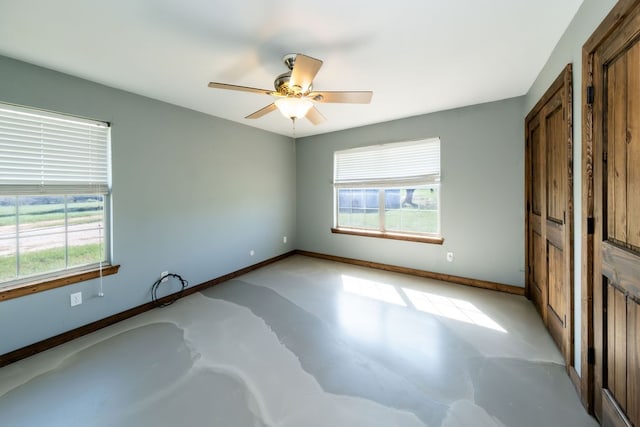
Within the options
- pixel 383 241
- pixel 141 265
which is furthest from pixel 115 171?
Result: pixel 383 241

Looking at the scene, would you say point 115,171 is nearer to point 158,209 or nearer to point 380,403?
point 158,209

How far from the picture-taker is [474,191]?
3.36m

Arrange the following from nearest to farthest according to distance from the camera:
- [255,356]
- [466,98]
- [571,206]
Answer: [571,206], [255,356], [466,98]

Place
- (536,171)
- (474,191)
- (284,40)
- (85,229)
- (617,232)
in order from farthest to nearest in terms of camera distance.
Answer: (474,191)
(536,171)
(85,229)
(284,40)
(617,232)

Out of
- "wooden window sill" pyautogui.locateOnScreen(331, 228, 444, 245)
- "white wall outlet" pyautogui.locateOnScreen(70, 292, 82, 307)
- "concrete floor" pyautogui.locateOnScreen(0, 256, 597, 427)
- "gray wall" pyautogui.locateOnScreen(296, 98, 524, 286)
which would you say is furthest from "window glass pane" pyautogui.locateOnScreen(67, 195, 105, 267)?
"gray wall" pyautogui.locateOnScreen(296, 98, 524, 286)

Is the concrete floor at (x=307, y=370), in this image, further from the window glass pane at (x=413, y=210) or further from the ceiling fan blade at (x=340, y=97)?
the ceiling fan blade at (x=340, y=97)

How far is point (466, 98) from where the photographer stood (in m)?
→ 3.07

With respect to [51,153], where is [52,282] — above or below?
below

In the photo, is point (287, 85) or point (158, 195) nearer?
point (287, 85)

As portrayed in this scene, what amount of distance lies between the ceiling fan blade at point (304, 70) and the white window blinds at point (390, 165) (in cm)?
242

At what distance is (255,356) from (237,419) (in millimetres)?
569

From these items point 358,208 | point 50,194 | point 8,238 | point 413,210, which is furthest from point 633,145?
point 8,238

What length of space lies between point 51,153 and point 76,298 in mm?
1375

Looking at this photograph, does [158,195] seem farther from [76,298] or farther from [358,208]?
[358,208]
